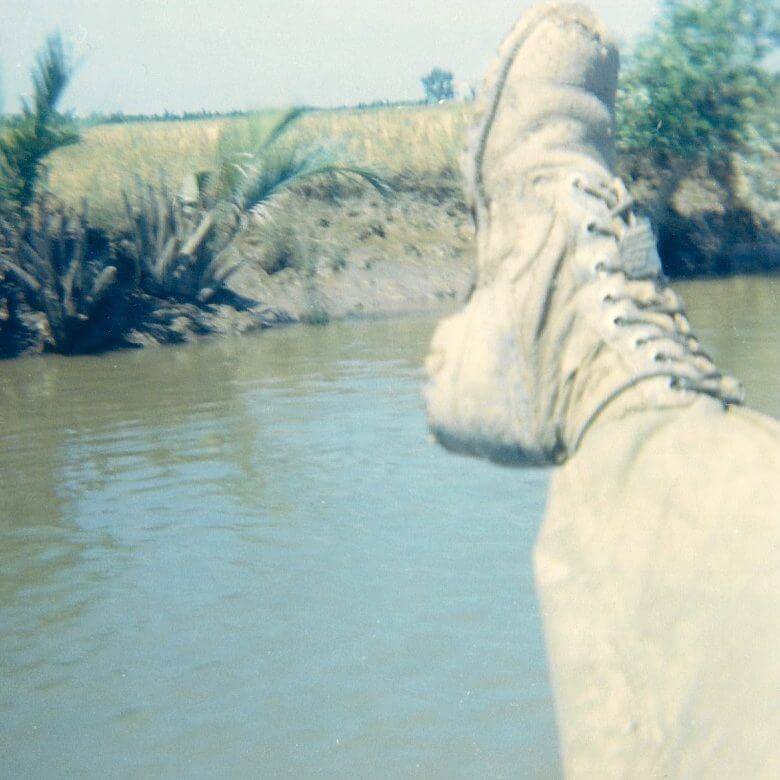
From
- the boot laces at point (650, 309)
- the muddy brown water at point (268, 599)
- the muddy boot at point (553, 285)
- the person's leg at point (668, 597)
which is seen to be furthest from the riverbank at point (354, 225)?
the person's leg at point (668, 597)

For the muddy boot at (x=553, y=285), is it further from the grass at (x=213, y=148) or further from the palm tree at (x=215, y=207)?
the grass at (x=213, y=148)

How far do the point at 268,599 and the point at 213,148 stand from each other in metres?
11.7

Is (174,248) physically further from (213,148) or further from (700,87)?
(700,87)

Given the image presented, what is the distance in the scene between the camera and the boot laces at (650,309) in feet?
7.11

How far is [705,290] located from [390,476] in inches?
371

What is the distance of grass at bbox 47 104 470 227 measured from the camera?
Result: 1278 cm

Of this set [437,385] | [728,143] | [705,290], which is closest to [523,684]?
[437,385]

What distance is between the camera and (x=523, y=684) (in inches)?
112

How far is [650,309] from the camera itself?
2.47 meters

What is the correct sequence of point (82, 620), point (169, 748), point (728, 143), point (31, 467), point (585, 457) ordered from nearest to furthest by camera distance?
point (585, 457) → point (169, 748) → point (82, 620) → point (31, 467) → point (728, 143)

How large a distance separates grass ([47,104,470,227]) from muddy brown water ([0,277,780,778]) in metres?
6.81

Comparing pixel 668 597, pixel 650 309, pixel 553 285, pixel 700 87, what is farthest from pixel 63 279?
pixel 700 87

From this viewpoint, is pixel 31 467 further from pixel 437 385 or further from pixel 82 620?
pixel 437 385

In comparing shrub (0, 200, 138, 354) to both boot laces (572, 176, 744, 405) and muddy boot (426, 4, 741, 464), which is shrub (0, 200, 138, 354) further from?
boot laces (572, 176, 744, 405)
